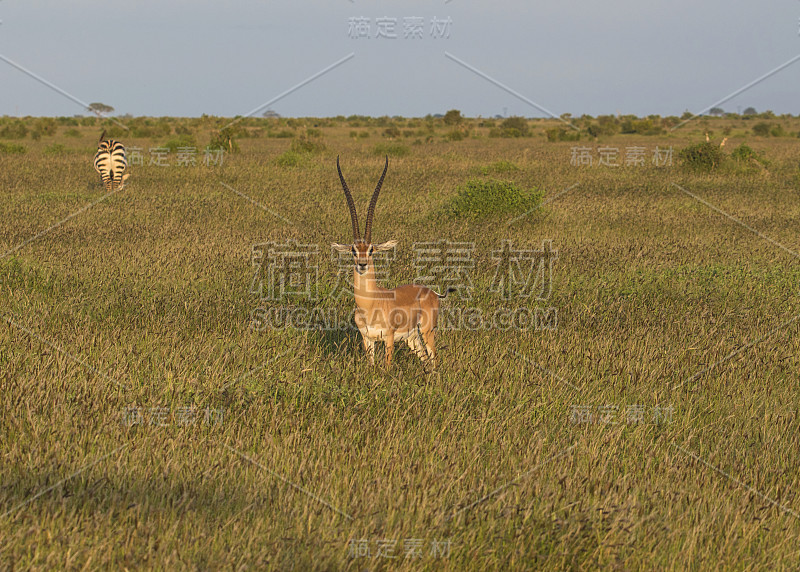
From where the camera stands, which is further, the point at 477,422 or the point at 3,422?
the point at 477,422

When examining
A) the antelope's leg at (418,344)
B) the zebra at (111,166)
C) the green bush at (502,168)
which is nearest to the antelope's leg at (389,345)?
the antelope's leg at (418,344)

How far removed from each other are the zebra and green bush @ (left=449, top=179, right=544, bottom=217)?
345 inches

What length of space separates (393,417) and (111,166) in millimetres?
15075

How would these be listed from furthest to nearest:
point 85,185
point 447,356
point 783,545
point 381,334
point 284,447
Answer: point 85,185
point 447,356
point 381,334
point 284,447
point 783,545

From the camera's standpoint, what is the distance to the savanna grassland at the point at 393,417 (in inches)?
121

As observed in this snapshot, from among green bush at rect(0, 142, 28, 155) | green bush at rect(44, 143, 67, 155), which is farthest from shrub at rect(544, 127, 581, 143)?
green bush at rect(0, 142, 28, 155)

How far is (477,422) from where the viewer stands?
15.0 feet

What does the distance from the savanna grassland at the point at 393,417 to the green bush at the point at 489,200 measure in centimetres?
235

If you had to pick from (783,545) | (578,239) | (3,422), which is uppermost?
(578,239)

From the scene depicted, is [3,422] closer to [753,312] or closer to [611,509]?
[611,509]

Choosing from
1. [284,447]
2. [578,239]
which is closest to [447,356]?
[284,447]

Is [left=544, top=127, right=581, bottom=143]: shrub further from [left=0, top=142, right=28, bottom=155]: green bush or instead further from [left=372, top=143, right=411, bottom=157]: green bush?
[left=0, top=142, right=28, bottom=155]: green bush

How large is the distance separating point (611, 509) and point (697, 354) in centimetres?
320

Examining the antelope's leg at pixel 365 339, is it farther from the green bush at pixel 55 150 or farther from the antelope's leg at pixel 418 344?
the green bush at pixel 55 150
